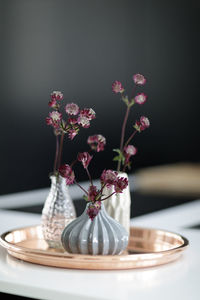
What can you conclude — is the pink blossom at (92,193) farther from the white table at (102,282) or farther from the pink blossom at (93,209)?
the white table at (102,282)

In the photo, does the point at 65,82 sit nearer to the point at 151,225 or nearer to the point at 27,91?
the point at 27,91

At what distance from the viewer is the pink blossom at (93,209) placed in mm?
1236

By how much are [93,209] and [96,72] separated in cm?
309

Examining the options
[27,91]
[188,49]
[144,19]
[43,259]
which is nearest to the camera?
[43,259]

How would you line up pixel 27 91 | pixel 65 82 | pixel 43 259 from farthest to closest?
pixel 65 82, pixel 27 91, pixel 43 259

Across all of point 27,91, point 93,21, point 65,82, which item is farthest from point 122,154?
point 93,21

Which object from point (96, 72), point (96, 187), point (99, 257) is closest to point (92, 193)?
point (96, 187)

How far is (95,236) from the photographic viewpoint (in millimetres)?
1234

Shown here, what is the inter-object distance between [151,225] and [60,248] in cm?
54

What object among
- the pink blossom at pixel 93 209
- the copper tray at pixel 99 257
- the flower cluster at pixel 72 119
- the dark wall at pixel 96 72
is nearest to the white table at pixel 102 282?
the copper tray at pixel 99 257

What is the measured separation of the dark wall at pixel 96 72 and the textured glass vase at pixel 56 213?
80.0 inches

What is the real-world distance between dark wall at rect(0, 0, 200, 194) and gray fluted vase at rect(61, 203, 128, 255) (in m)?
2.23

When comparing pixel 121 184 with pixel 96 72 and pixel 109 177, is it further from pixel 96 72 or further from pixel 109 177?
pixel 96 72

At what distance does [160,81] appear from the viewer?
16.4 feet
